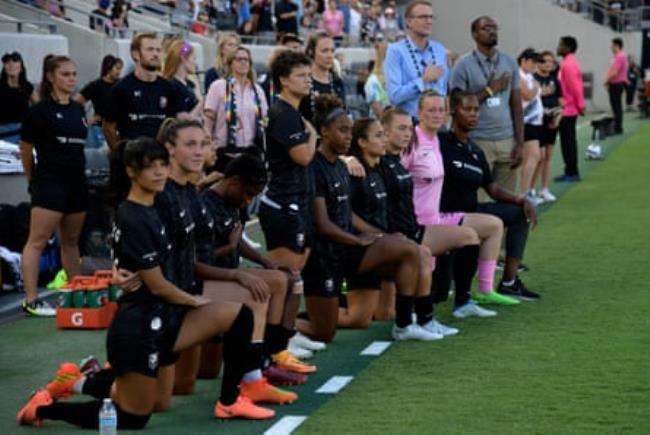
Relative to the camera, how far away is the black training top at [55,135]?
10.7 metres

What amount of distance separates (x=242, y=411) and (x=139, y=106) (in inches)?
145

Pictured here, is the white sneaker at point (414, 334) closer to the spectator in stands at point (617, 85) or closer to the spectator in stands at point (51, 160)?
the spectator in stands at point (51, 160)

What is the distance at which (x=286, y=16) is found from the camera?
26406 mm

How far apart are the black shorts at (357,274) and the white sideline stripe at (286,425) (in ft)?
7.45

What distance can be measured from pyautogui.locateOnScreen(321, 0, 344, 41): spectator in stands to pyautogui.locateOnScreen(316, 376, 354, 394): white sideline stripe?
23.6m

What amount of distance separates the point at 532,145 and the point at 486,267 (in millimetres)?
5892

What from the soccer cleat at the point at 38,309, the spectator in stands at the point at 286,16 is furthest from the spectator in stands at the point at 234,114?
the spectator in stands at the point at 286,16

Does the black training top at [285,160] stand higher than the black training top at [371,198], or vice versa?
the black training top at [285,160]

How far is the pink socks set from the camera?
11.0 metres

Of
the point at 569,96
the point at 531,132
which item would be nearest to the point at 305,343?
the point at 531,132

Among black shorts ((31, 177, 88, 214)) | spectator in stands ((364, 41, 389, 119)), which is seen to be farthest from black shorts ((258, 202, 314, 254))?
spectator in stands ((364, 41, 389, 119))

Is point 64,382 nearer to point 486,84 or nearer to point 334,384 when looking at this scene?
point 334,384

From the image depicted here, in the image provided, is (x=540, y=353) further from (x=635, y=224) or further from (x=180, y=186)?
(x=635, y=224)

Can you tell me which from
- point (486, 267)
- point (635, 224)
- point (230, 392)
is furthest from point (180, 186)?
point (635, 224)
